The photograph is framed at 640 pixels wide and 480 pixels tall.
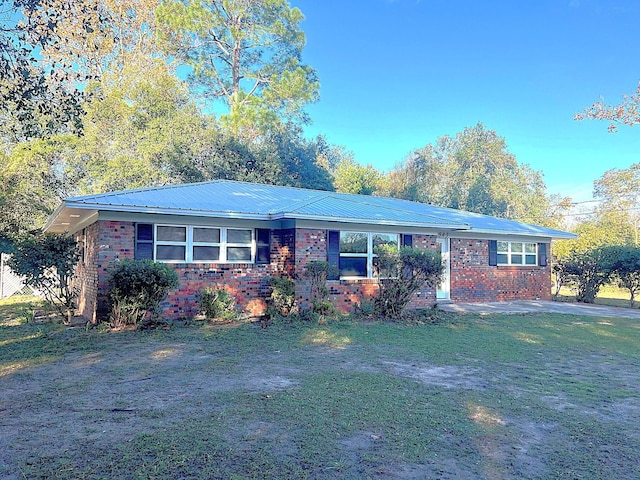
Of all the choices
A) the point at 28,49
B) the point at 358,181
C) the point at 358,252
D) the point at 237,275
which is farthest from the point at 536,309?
the point at 358,181

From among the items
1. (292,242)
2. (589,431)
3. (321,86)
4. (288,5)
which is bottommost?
(589,431)

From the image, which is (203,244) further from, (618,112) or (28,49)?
(618,112)

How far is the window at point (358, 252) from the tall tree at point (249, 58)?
17.4 m

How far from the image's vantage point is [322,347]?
7754 millimetres

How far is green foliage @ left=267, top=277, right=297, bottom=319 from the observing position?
1077cm

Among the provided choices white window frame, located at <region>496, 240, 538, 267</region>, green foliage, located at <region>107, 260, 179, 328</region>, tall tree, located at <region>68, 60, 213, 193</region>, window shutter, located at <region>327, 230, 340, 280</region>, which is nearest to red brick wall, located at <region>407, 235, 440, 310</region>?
window shutter, located at <region>327, 230, 340, 280</region>

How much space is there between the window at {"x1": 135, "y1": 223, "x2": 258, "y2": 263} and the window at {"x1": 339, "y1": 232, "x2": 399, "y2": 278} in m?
2.40

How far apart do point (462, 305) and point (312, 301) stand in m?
5.84

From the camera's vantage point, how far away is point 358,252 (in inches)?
472

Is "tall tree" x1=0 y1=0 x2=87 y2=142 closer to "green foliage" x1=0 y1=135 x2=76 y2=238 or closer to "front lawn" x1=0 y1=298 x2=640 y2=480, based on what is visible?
"front lawn" x1=0 y1=298 x2=640 y2=480

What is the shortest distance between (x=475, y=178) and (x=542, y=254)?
2083cm

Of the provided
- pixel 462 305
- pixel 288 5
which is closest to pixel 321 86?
pixel 288 5

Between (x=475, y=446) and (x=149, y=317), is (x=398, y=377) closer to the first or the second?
(x=475, y=446)

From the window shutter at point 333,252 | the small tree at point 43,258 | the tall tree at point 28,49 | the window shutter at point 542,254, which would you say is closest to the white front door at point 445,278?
the window shutter at point 542,254
